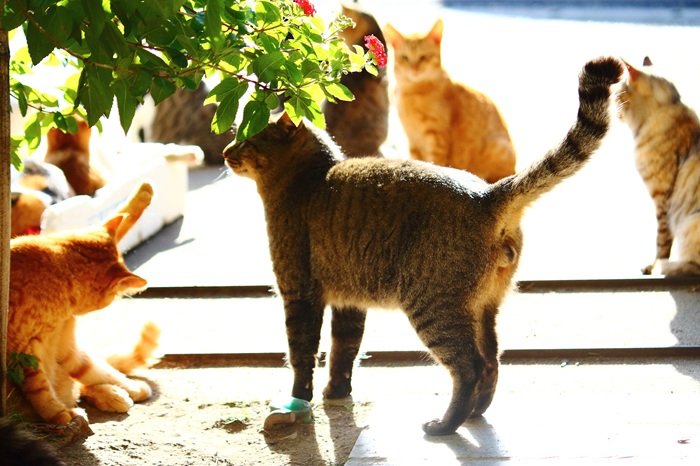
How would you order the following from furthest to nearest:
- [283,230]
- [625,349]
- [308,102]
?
1. [625,349]
2. [283,230]
3. [308,102]

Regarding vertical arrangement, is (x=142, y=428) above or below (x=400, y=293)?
below

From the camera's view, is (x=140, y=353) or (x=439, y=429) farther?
(x=140, y=353)

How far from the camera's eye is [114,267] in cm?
366

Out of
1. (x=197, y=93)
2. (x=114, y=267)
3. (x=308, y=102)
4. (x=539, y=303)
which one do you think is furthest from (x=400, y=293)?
(x=197, y=93)

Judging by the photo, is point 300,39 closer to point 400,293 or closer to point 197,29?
point 197,29

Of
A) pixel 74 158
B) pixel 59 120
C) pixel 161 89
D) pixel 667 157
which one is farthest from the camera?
pixel 74 158

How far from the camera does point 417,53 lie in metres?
6.61

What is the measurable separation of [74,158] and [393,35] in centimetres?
249

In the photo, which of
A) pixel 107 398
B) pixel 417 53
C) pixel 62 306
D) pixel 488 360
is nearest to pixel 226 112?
pixel 62 306

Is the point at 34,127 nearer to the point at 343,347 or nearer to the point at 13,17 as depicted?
the point at 13,17

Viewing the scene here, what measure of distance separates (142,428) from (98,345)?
106 cm

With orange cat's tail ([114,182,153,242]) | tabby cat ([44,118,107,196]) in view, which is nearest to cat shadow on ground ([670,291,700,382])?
orange cat's tail ([114,182,153,242])

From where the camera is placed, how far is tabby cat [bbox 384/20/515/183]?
665 centimetres

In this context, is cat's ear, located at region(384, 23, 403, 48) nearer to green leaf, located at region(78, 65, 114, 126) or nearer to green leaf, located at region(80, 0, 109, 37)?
green leaf, located at region(78, 65, 114, 126)
